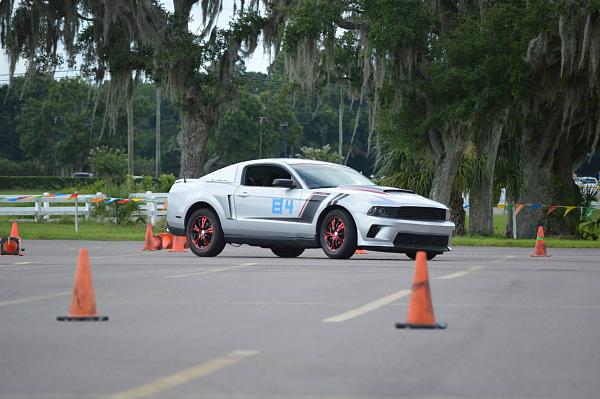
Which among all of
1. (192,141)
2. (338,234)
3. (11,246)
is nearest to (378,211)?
(338,234)

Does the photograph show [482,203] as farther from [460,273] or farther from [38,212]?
[460,273]

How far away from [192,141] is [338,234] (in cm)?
1743

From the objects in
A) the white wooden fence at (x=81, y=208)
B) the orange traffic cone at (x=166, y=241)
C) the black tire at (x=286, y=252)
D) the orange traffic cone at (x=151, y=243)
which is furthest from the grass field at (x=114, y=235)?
the black tire at (x=286, y=252)

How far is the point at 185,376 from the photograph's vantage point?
24.3 feet

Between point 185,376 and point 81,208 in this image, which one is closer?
point 185,376

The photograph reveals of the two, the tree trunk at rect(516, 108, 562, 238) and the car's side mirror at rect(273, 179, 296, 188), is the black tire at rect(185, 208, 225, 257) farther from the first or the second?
the tree trunk at rect(516, 108, 562, 238)

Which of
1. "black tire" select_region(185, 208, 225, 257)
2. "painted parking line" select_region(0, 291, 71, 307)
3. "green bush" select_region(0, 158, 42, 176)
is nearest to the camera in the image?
"painted parking line" select_region(0, 291, 71, 307)

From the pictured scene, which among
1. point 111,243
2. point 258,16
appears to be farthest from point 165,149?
point 111,243

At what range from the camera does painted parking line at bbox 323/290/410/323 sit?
1069 cm

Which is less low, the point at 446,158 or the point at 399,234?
the point at 446,158

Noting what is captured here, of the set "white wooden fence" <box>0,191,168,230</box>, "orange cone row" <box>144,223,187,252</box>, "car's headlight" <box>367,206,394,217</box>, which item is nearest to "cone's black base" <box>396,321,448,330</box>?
"car's headlight" <box>367,206,394,217</box>

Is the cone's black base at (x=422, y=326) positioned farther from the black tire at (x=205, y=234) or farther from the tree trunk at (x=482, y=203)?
the tree trunk at (x=482, y=203)

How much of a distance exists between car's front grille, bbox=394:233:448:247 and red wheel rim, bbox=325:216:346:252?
0.89 m

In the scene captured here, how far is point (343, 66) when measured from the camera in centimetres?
3650
